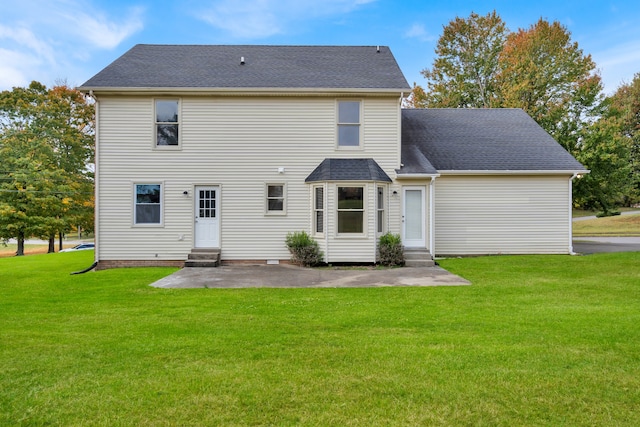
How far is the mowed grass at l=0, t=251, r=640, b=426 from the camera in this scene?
297 cm

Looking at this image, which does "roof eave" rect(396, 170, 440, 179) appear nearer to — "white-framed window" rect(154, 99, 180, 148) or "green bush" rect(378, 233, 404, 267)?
"green bush" rect(378, 233, 404, 267)

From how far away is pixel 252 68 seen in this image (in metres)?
13.3

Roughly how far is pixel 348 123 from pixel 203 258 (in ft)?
20.7

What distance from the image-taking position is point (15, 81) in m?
29.1

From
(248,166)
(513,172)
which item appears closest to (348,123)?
(248,166)

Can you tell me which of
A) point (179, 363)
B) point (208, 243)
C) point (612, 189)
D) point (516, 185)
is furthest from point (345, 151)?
point (612, 189)

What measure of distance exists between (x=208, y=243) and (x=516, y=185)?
426 inches

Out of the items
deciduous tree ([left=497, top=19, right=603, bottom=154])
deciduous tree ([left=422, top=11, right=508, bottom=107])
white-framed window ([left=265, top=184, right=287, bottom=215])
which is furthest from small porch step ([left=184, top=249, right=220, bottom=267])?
deciduous tree ([left=422, top=11, right=508, bottom=107])

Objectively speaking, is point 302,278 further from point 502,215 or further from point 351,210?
point 502,215

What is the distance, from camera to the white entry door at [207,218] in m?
12.3

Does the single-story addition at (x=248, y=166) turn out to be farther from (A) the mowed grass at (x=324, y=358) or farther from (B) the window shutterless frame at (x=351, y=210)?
(A) the mowed grass at (x=324, y=358)

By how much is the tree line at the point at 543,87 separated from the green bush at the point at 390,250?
50.1ft

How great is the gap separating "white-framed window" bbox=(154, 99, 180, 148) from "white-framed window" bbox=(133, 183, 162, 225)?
141 cm

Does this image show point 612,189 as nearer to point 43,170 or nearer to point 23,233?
point 43,170
